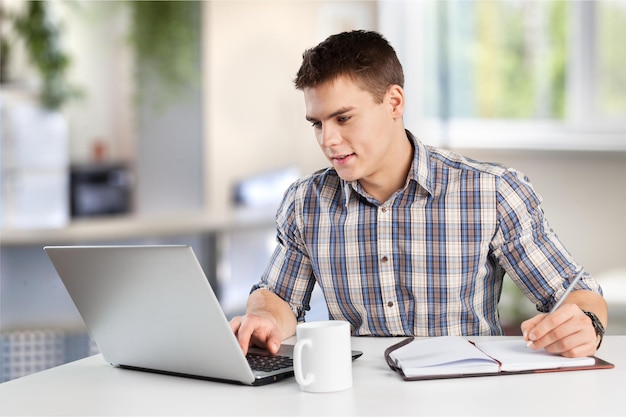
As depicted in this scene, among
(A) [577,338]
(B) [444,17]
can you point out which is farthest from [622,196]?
(A) [577,338]

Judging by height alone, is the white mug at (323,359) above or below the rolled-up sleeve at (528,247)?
below

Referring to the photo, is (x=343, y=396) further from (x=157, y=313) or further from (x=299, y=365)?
(x=157, y=313)

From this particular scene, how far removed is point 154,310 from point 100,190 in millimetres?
4962

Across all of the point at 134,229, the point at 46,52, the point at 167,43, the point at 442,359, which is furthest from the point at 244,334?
the point at 46,52

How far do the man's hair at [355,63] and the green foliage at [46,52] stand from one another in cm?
438

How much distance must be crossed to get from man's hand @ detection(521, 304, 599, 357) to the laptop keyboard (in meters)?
0.33

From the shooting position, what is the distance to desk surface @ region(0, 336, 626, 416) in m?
1.00

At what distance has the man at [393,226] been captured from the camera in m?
1.56

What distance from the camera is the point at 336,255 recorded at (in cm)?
166

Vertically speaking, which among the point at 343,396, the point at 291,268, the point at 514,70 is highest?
the point at 514,70

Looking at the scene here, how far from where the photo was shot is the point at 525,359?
3.88 ft

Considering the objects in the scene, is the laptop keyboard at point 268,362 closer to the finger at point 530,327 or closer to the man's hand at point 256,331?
the man's hand at point 256,331

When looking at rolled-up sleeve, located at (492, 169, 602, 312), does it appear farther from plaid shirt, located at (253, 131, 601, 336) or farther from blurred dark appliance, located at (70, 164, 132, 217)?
blurred dark appliance, located at (70, 164, 132, 217)

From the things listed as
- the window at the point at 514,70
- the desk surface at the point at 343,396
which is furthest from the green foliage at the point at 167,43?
the desk surface at the point at 343,396
